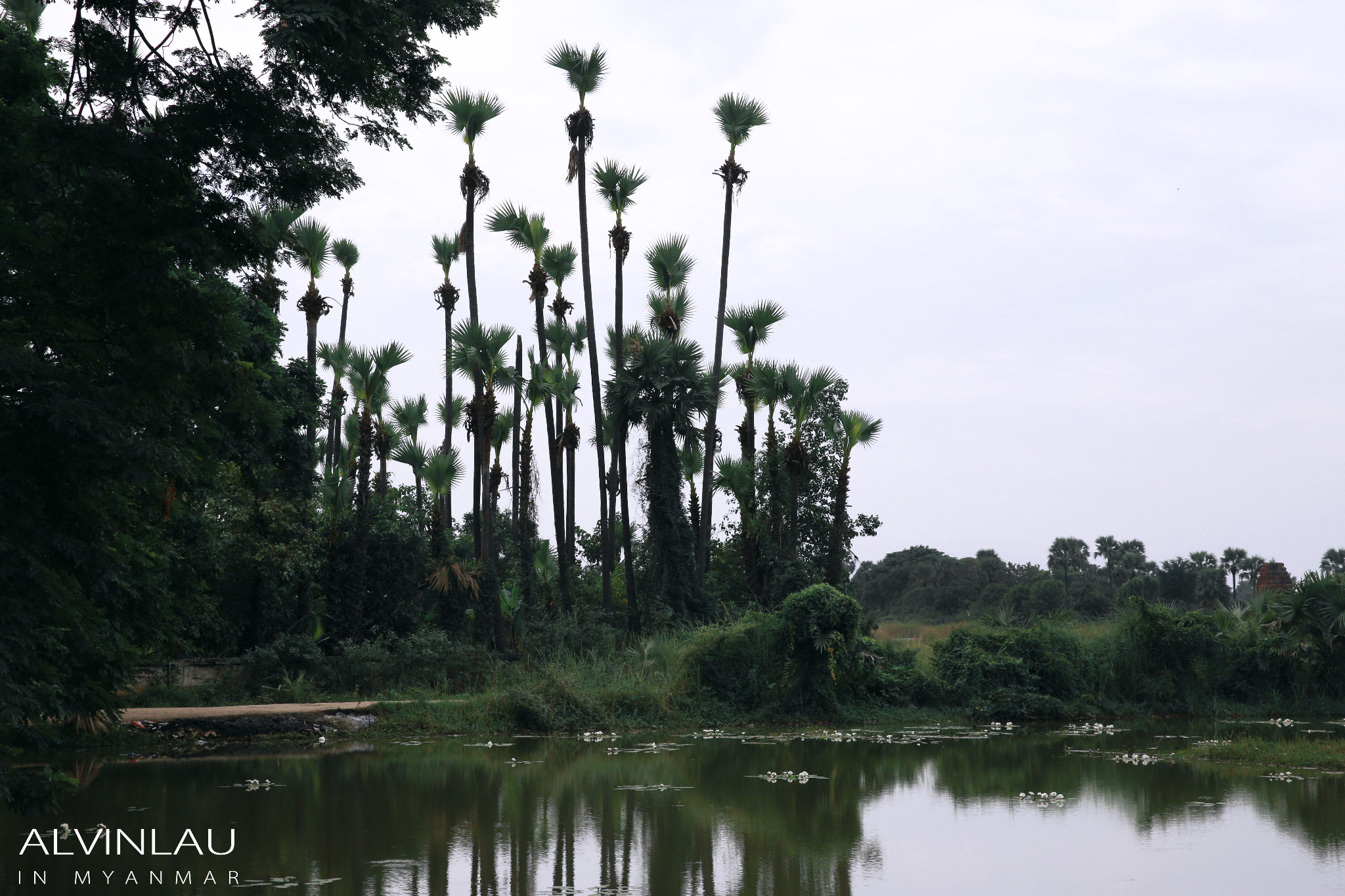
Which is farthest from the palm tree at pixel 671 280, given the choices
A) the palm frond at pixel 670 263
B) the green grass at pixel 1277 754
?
the green grass at pixel 1277 754

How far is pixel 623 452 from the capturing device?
3216 centimetres

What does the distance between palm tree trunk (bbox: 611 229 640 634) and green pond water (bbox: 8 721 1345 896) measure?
1401cm

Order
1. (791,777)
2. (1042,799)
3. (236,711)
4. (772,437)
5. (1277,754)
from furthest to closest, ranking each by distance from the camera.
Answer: (772,437)
(236,711)
(1277,754)
(791,777)
(1042,799)

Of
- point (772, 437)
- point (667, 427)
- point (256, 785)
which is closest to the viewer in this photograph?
point (256, 785)

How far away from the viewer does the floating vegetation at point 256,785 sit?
13.2 meters

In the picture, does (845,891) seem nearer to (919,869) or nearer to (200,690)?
(919,869)

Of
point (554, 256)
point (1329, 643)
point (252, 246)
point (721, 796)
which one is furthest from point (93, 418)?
point (554, 256)

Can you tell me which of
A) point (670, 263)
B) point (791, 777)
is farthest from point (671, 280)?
point (791, 777)

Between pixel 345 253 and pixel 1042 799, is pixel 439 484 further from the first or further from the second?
pixel 1042 799

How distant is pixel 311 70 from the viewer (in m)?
8.26

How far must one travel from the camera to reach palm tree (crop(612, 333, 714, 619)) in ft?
97.3

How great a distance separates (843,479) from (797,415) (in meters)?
2.45

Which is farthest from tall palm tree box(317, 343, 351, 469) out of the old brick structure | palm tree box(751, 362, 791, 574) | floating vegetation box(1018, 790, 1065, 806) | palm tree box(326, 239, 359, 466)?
the old brick structure

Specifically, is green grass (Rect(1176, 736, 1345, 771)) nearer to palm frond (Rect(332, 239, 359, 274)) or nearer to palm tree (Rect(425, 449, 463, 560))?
palm tree (Rect(425, 449, 463, 560))
